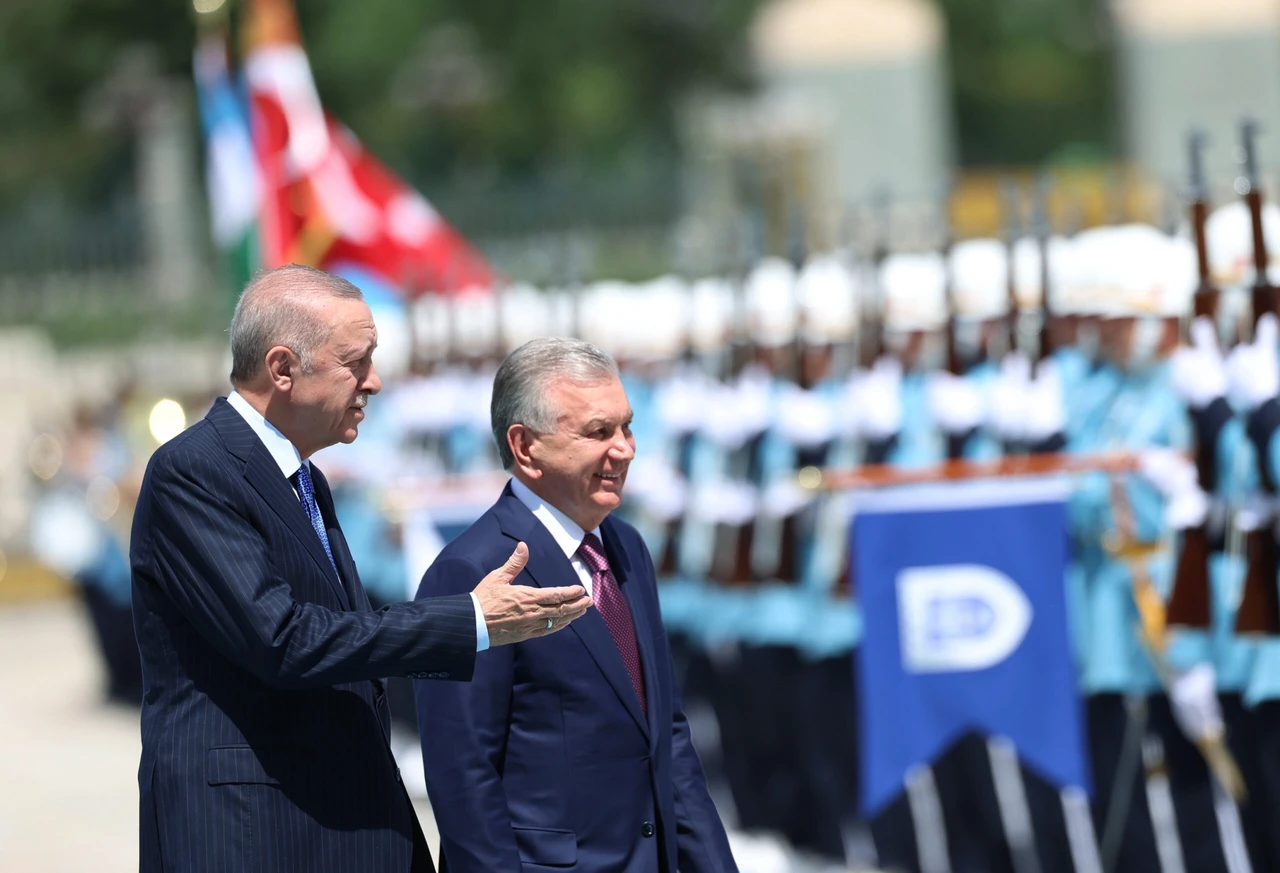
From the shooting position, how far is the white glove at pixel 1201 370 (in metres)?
5.72

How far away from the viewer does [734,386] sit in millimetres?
7871

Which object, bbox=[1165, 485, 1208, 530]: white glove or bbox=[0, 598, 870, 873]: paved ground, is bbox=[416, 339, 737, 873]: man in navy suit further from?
bbox=[0, 598, 870, 873]: paved ground

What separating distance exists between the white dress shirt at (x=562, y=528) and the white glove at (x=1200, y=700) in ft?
8.72

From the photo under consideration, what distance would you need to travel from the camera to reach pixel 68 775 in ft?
31.8

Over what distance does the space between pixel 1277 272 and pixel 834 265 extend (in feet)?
8.90

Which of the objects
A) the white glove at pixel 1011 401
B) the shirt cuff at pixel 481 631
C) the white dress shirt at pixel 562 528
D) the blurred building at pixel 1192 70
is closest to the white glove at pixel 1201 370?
the white glove at pixel 1011 401

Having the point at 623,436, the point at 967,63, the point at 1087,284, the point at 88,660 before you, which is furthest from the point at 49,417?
the point at 967,63

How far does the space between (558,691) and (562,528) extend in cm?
27

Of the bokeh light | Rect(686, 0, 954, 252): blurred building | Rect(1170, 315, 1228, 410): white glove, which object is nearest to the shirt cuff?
Rect(1170, 315, 1228, 410): white glove

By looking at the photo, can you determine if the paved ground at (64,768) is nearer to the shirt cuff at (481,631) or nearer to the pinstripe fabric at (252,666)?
the pinstripe fabric at (252,666)

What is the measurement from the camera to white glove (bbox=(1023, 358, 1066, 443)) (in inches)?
255

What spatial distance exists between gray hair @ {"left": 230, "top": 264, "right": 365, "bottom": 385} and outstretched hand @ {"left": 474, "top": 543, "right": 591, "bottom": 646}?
0.42 metres

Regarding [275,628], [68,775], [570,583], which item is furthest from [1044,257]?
[68,775]

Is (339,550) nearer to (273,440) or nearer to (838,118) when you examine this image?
(273,440)
